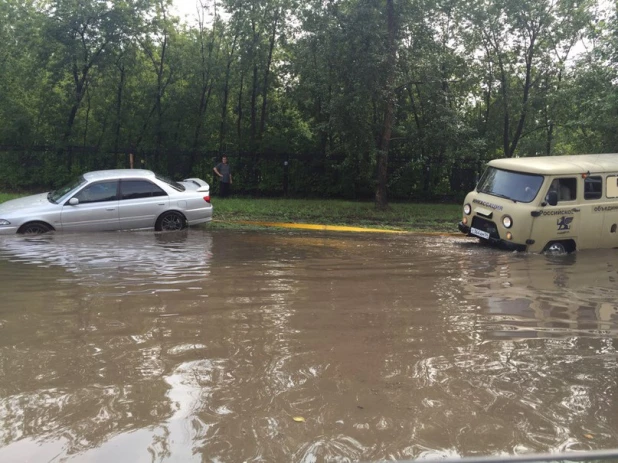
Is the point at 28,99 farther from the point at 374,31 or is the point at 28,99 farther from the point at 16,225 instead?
the point at 374,31

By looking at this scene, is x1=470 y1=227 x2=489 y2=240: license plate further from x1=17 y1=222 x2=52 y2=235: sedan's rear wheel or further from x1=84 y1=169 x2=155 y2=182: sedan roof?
x1=17 y1=222 x2=52 y2=235: sedan's rear wheel

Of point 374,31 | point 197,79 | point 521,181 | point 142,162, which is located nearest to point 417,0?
point 374,31

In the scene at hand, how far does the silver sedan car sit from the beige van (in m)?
5.89

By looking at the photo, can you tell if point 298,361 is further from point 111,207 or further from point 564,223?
point 111,207

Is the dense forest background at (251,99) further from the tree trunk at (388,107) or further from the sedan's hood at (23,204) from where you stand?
the sedan's hood at (23,204)

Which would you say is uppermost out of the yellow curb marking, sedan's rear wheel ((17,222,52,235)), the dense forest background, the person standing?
the dense forest background

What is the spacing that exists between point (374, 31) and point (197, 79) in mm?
8083

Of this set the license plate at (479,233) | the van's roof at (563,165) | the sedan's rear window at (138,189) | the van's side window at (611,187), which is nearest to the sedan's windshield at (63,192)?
the sedan's rear window at (138,189)

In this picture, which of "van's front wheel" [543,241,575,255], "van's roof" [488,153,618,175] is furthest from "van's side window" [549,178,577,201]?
"van's front wheel" [543,241,575,255]

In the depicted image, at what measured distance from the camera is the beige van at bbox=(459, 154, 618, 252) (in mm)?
9773

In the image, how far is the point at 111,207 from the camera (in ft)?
35.4

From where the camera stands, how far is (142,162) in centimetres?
2008

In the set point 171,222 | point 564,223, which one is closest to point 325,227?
point 171,222

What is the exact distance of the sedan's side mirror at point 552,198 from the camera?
9742mm
